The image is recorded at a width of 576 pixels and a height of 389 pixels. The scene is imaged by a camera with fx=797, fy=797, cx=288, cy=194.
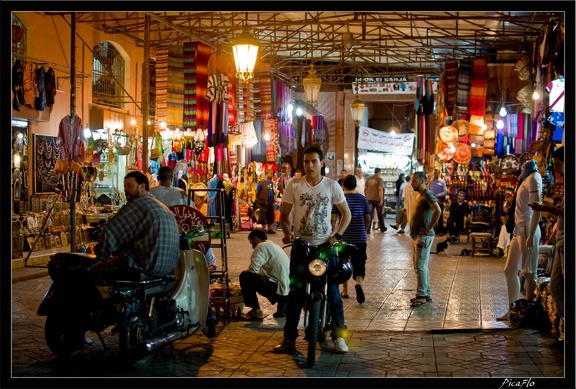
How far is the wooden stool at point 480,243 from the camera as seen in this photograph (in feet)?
57.3

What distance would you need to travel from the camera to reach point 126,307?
647 cm

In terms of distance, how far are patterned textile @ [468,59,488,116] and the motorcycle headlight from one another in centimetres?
1510

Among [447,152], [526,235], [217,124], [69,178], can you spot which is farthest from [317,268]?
[447,152]

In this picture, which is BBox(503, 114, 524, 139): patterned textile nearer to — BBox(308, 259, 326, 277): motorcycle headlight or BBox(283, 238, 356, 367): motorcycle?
BBox(283, 238, 356, 367): motorcycle

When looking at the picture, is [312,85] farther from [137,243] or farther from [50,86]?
[137,243]

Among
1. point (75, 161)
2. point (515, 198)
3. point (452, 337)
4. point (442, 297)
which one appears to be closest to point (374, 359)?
point (452, 337)

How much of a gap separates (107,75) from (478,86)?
9.81 metres

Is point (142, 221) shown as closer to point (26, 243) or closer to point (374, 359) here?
point (374, 359)

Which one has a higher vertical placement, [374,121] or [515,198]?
[374,121]

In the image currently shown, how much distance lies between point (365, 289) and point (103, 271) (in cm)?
598

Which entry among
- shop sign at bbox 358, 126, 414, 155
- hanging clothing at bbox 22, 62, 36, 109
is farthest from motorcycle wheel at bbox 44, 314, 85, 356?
shop sign at bbox 358, 126, 414, 155

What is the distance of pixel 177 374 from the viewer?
21.8ft

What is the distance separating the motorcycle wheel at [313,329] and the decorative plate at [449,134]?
49.6 ft

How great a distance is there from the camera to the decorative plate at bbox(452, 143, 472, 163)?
2150 centimetres
